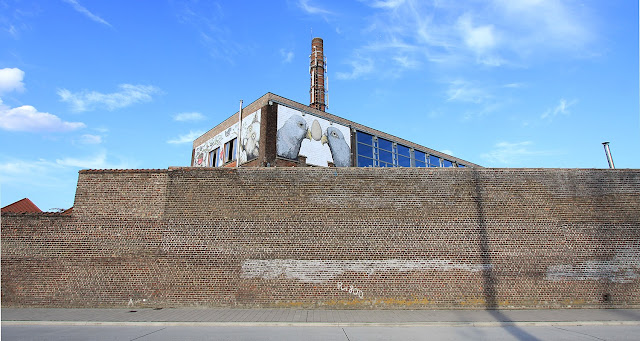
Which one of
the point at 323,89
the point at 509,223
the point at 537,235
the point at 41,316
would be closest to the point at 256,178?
the point at 41,316

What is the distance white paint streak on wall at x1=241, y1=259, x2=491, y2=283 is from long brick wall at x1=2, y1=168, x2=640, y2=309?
0.11 feet

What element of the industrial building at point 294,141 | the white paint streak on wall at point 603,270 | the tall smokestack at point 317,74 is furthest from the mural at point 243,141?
the white paint streak on wall at point 603,270

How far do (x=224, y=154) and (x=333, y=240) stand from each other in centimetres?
1602

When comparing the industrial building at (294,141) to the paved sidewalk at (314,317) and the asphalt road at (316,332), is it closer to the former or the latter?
the paved sidewalk at (314,317)

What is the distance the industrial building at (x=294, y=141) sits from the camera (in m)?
21.9

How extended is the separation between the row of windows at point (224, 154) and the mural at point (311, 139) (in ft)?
13.9

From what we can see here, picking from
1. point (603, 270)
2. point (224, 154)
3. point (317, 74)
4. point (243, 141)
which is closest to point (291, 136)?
point (243, 141)

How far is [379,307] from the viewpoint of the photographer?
1102cm

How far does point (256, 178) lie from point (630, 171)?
1283cm

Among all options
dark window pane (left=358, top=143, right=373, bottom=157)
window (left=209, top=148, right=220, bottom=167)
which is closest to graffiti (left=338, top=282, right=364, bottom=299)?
dark window pane (left=358, top=143, right=373, bottom=157)

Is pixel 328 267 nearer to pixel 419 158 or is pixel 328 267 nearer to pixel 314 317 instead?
pixel 314 317

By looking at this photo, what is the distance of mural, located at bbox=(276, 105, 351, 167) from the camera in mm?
22219

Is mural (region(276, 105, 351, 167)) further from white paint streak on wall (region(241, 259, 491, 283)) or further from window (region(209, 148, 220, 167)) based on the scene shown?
white paint streak on wall (region(241, 259, 491, 283))

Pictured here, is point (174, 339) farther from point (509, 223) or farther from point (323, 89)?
point (323, 89)
